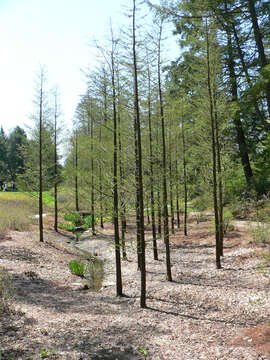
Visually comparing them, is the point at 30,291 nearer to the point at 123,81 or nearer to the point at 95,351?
the point at 95,351

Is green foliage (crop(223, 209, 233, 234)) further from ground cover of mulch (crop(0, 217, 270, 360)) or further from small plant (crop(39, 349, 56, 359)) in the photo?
small plant (crop(39, 349, 56, 359))

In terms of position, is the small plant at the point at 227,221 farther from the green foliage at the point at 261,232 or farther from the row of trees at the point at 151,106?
the green foliage at the point at 261,232

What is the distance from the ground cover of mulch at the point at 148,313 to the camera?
4.96 m

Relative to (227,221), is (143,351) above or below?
below

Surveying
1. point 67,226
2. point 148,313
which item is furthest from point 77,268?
point 67,226

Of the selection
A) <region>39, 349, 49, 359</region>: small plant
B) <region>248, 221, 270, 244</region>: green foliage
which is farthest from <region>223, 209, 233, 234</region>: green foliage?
<region>39, 349, 49, 359</region>: small plant

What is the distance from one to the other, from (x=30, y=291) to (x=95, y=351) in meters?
4.06

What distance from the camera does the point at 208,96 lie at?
1035 centimetres

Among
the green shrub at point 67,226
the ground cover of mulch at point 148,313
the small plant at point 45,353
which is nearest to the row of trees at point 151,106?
the ground cover of mulch at point 148,313

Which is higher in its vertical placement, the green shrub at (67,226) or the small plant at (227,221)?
the small plant at (227,221)

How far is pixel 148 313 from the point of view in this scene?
7.10 meters

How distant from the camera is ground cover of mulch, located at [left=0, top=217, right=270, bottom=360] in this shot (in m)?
4.96

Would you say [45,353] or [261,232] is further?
[261,232]

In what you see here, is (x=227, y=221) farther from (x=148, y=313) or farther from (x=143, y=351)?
(x=143, y=351)
